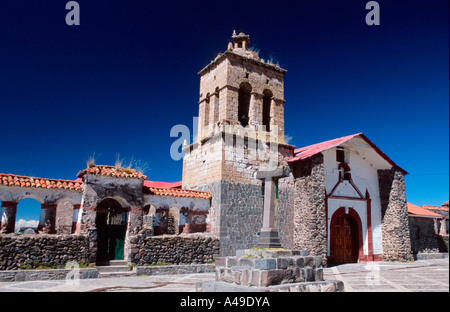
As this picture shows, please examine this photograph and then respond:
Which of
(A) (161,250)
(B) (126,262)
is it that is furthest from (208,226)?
(B) (126,262)

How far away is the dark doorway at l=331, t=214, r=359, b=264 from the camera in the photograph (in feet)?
54.7

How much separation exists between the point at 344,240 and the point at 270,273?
1130 cm

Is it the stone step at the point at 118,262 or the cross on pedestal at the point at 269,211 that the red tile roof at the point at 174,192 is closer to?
the stone step at the point at 118,262

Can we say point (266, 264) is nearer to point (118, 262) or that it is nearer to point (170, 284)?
point (170, 284)

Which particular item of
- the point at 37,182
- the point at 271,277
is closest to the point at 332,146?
the point at 271,277

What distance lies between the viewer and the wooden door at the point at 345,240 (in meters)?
16.8

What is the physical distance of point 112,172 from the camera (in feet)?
41.6

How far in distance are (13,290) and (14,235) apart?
2.64 meters

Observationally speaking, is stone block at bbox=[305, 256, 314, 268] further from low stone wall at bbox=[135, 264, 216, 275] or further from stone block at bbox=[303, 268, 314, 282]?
low stone wall at bbox=[135, 264, 216, 275]

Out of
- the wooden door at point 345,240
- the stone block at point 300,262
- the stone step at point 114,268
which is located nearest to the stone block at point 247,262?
the stone block at point 300,262

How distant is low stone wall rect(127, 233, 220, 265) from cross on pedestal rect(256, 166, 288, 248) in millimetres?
5609

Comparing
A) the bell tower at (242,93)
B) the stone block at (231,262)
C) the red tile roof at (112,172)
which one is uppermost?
the bell tower at (242,93)

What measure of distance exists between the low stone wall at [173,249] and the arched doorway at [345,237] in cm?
597

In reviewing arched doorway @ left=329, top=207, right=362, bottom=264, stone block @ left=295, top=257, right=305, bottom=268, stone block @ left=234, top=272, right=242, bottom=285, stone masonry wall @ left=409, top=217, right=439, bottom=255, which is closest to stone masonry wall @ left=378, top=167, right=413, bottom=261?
arched doorway @ left=329, top=207, right=362, bottom=264
